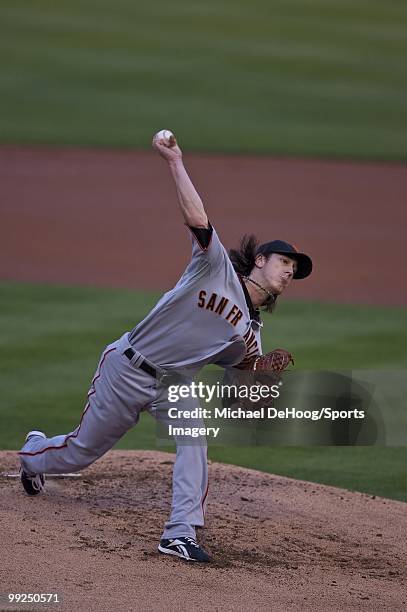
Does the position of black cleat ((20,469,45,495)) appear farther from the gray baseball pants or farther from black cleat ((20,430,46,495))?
the gray baseball pants

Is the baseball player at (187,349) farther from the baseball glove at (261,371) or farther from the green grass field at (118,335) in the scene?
the green grass field at (118,335)

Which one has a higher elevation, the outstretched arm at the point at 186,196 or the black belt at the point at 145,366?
the outstretched arm at the point at 186,196

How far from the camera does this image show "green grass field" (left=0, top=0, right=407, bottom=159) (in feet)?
57.8

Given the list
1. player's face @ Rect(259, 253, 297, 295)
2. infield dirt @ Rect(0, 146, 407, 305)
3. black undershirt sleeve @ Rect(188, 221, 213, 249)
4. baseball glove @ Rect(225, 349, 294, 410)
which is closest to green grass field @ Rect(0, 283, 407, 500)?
infield dirt @ Rect(0, 146, 407, 305)

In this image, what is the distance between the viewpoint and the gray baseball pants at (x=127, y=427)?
5.07 metres

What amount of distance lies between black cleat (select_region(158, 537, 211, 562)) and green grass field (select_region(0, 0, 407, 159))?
1202cm

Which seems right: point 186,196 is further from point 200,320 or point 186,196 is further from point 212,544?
point 212,544

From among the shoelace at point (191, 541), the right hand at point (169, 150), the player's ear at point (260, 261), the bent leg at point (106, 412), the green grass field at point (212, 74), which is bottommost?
the shoelace at point (191, 541)

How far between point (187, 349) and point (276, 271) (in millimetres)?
597

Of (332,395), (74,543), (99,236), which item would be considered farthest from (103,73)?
(74,543)

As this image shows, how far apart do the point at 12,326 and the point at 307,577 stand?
512 cm

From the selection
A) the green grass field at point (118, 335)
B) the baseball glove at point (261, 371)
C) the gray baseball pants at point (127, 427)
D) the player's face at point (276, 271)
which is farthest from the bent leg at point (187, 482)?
the green grass field at point (118, 335)

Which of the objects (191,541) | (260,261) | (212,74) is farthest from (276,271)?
(212,74)

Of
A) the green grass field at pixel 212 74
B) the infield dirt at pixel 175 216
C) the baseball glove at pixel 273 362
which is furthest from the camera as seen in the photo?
the green grass field at pixel 212 74
